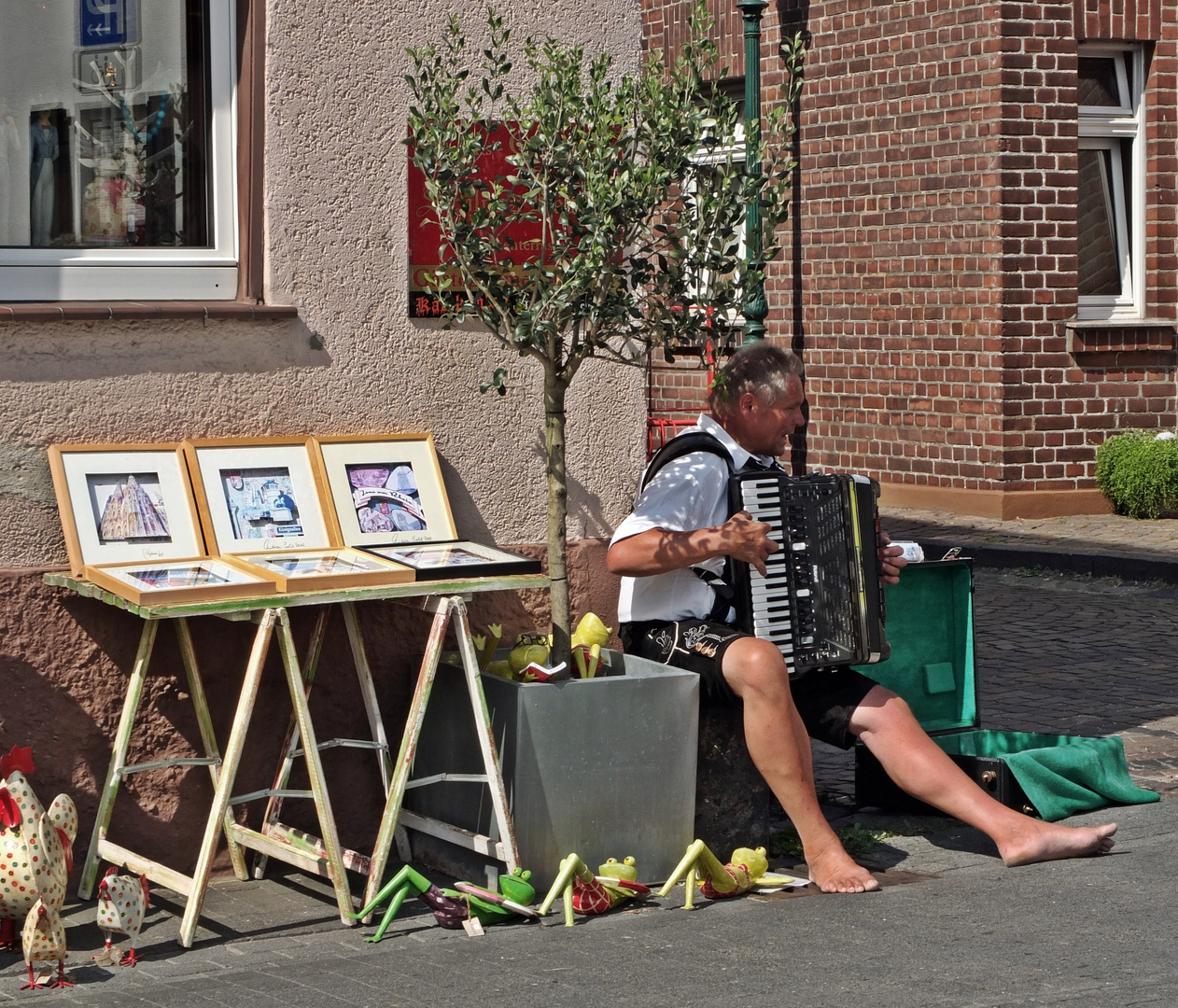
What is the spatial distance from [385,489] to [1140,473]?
322 inches

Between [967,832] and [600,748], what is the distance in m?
1.40

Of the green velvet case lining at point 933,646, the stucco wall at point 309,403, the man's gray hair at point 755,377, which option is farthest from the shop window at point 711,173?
the green velvet case lining at point 933,646

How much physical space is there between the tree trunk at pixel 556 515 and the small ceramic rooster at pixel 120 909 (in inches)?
51.8

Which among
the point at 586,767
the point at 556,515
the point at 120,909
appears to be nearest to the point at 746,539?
the point at 556,515

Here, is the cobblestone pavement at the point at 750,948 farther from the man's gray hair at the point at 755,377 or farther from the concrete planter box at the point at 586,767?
the man's gray hair at the point at 755,377

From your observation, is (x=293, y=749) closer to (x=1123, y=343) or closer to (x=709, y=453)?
(x=709, y=453)

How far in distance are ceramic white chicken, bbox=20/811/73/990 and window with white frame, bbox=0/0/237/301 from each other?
159 centimetres

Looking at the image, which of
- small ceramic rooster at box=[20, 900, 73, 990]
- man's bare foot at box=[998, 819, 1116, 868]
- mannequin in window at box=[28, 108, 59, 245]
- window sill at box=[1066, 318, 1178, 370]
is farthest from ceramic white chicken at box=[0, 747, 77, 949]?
window sill at box=[1066, 318, 1178, 370]

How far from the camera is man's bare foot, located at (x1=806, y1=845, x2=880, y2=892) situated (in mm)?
5105

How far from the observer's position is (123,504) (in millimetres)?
5098

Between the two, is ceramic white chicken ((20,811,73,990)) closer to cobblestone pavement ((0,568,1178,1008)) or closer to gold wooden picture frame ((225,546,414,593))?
cobblestone pavement ((0,568,1178,1008))

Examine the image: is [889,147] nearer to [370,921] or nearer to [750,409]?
[750,409]

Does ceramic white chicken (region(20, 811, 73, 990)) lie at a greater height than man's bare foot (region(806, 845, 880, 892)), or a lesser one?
greater

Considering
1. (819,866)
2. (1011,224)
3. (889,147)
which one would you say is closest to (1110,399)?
(1011,224)
